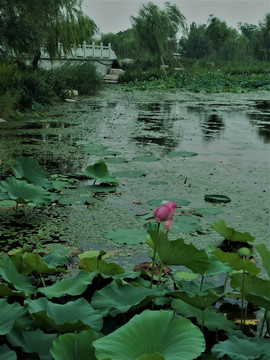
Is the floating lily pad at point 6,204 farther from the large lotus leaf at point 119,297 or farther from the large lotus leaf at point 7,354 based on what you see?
the large lotus leaf at point 7,354

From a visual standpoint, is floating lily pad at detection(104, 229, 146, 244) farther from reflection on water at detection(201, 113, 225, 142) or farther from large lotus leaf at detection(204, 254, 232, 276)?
reflection on water at detection(201, 113, 225, 142)

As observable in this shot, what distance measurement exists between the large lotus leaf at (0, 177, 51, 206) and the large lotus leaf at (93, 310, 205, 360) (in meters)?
1.30

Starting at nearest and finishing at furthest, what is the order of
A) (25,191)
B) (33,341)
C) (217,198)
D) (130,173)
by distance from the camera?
(33,341) < (25,191) < (217,198) < (130,173)

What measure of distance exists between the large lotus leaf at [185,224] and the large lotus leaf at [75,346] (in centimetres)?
123

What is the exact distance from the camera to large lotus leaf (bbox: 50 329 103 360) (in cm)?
97

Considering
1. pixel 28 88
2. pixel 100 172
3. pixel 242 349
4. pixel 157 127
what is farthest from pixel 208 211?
pixel 28 88

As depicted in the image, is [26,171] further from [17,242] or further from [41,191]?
[17,242]

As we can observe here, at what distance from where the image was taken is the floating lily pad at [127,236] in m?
2.05

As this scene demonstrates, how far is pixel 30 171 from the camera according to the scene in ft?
8.27

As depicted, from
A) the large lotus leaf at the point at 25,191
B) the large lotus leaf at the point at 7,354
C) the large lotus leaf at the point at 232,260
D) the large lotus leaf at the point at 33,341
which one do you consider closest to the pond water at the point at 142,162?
the large lotus leaf at the point at 25,191

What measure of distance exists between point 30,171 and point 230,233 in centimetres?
110

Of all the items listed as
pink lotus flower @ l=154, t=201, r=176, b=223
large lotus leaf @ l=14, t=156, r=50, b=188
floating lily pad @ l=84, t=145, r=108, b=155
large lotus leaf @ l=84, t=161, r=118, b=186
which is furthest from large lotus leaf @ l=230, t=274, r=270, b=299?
floating lily pad @ l=84, t=145, r=108, b=155

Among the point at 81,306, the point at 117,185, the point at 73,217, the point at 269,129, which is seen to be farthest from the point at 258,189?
the point at 269,129

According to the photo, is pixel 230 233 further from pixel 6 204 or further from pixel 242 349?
pixel 6 204
